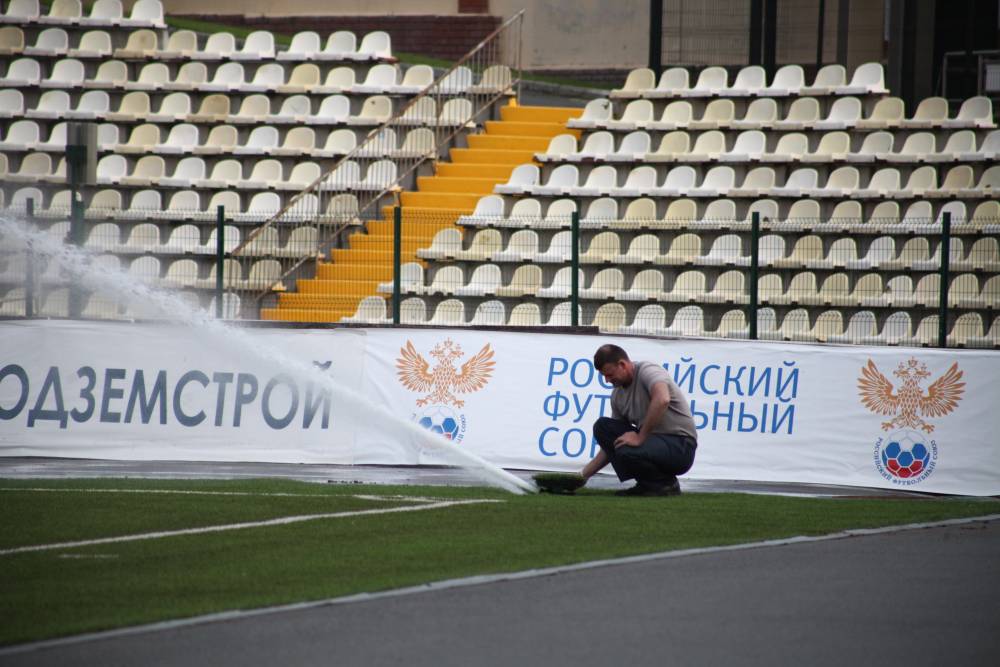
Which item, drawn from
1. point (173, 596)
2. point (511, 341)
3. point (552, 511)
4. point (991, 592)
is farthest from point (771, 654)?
point (511, 341)

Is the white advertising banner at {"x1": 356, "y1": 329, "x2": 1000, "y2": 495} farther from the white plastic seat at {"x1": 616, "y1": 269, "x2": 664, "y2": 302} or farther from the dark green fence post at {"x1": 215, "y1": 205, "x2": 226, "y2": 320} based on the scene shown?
the white plastic seat at {"x1": 616, "y1": 269, "x2": 664, "y2": 302}

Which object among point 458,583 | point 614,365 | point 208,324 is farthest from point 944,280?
point 458,583

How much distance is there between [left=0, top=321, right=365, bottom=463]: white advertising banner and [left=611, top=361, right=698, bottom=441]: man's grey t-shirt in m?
3.83

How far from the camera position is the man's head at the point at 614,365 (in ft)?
38.5

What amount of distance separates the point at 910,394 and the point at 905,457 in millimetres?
624

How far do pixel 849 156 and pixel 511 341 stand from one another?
30.7ft

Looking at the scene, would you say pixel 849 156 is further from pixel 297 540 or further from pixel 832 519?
pixel 297 540

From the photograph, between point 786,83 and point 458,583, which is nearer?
point 458,583

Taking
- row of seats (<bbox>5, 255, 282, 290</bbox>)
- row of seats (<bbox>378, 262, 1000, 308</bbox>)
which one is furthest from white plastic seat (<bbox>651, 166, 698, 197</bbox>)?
row of seats (<bbox>5, 255, 282, 290</bbox>)

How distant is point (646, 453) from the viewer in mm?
11930

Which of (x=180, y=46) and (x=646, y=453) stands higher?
(x=180, y=46)

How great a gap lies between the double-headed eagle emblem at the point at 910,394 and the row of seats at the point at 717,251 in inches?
182

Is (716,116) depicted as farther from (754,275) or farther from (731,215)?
(754,275)

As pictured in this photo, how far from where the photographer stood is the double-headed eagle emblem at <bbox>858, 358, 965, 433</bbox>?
13594 mm
